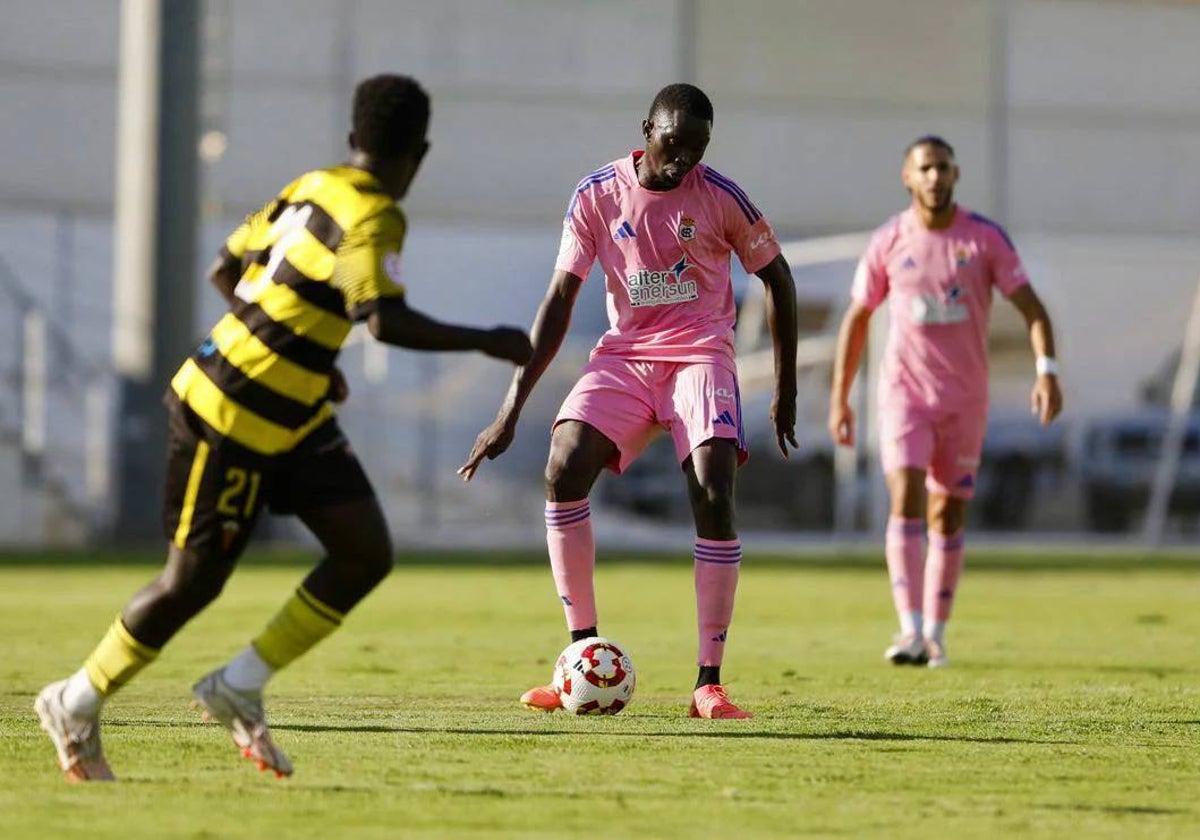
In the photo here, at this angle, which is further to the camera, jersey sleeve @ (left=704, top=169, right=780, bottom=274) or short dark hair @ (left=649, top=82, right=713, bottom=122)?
jersey sleeve @ (left=704, top=169, right=780, bottom=274)

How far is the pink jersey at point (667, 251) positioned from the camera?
26.5 feet

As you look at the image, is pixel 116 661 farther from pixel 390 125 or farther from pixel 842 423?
pixel 842 423

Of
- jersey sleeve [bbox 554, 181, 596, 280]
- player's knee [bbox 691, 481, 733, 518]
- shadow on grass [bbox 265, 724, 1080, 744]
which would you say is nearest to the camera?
shadow on grass [bbox 265, 724, 1080, 744]

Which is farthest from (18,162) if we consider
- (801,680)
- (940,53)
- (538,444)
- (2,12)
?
(801,680)

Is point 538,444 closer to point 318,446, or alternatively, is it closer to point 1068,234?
point 1068,234

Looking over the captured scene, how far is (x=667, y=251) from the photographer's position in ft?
26.5

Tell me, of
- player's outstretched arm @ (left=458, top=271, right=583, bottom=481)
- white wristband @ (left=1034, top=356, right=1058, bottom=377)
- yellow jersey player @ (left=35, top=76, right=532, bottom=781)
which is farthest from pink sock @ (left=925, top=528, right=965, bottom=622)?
yellow jersey player @ (left=35, top=76, right=532, bottom=781)

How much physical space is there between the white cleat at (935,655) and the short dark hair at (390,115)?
503 cm

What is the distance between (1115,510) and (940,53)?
7117 mm

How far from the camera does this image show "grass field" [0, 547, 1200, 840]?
5.22 m

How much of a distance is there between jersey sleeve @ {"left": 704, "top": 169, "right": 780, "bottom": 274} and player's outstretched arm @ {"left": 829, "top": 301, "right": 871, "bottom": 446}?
8.65 feet

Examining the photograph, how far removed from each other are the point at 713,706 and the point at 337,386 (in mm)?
2132

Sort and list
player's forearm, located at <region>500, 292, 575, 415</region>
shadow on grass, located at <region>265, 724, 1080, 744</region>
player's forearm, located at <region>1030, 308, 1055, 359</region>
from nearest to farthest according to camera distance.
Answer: shadow on grass, located at <region>265, 724, 1080, 744</region> → player's forearm, located at <region>500, 292, 575, 415</region> → player's forearm, located at <region>1030, 308, 1055, 359</region>

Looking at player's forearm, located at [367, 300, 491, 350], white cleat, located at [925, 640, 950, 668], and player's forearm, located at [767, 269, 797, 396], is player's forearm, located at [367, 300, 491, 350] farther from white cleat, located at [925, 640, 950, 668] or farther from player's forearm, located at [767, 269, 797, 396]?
white cleat, located at [925, 640, 950, 668]
